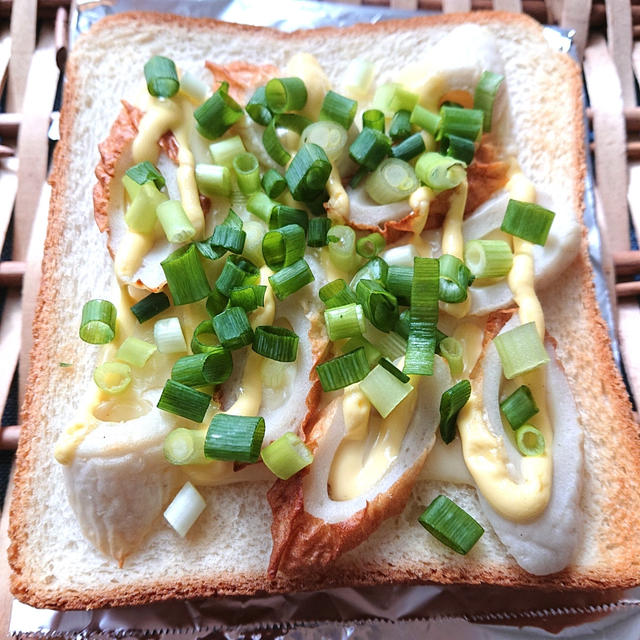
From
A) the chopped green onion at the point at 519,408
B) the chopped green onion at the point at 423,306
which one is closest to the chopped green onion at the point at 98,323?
the chopped green onion at the point at 423,306

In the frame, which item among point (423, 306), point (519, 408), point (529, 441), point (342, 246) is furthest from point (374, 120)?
point (529, 441)

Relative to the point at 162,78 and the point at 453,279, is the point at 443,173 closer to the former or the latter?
the point at 453,279

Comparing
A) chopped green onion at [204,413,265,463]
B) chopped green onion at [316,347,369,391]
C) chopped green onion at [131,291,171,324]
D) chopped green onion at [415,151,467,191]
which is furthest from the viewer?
chopped green onion at [415,151,467,191]

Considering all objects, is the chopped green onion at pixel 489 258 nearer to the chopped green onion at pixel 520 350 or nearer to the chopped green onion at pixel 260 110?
the chopped green onion at pixel 520 350

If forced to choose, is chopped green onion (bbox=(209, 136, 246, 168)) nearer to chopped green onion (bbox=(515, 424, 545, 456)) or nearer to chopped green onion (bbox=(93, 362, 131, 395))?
chopped green onion (bbox=(93, 362, 131, 395))

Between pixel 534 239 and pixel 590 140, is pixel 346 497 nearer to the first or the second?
pixel 534 239

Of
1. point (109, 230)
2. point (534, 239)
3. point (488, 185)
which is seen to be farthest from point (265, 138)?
point (534, 239)

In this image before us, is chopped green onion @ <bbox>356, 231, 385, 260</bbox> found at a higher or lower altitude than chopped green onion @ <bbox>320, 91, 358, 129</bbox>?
lower

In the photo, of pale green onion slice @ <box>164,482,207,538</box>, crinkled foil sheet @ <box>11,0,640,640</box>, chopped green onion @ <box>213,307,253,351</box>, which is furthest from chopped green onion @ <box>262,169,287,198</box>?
crinkled foil sheet @ <box>11,0,640,640</box>
